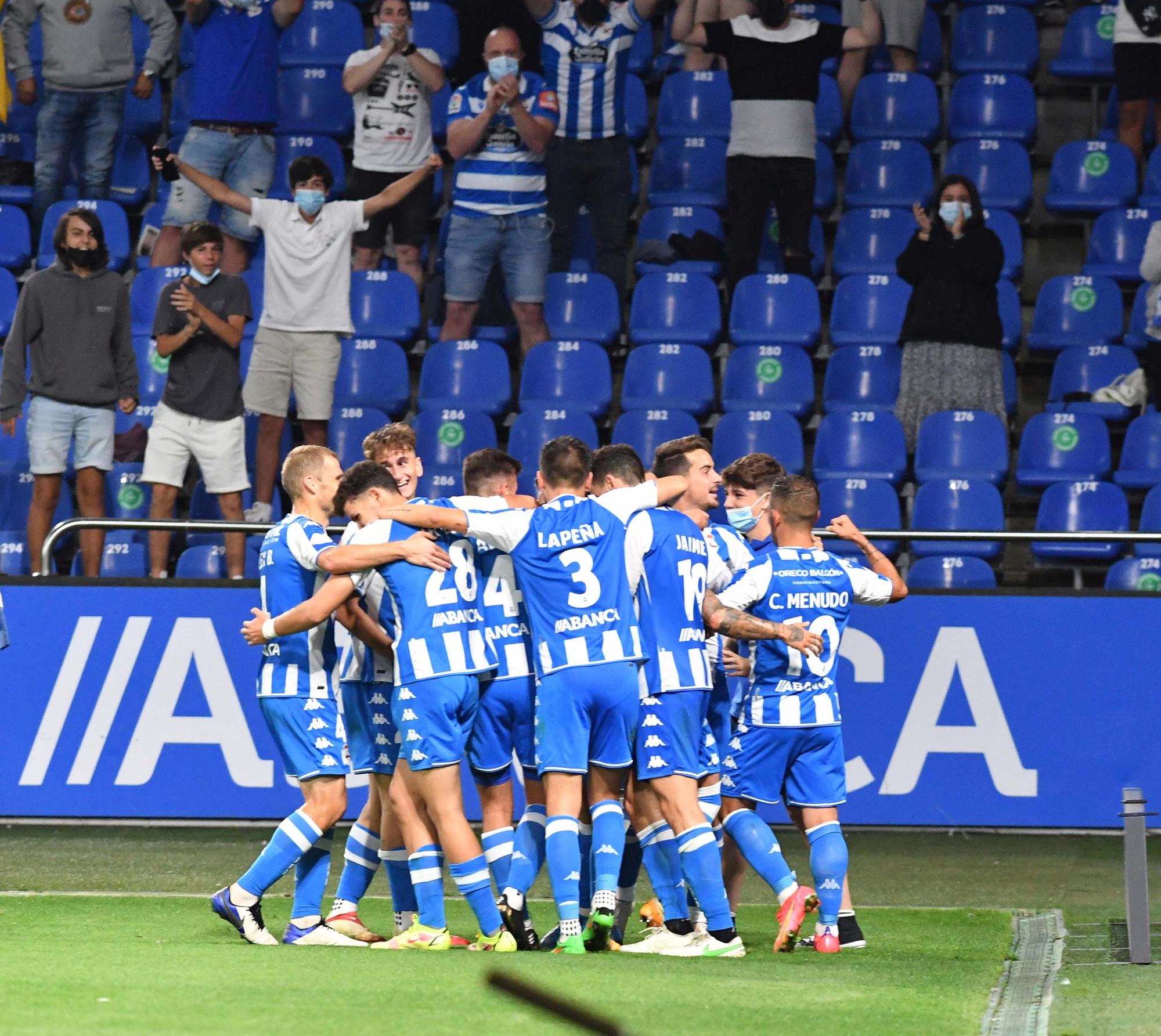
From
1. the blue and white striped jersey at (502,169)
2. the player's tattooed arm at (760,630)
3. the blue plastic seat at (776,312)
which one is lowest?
the player's tattooed arm at (760,630)

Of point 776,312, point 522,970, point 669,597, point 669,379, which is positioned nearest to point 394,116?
point 669,379

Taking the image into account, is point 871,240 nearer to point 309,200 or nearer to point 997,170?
point 997,170

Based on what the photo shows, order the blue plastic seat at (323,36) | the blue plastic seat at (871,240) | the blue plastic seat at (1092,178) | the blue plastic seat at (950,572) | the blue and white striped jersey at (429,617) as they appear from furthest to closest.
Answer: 1. the blue plastic seat at (323,36)
2. the blue plastic seat at (1092,178)
3. the blue plastic seat at (871,240)
4. the blue plastic seat at (950,572)
5. the blue and white striped jersey at (429,617)

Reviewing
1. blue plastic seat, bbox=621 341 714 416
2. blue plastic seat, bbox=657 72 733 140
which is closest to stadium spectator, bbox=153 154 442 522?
blue plastic seat, bbox=621 341 714 416

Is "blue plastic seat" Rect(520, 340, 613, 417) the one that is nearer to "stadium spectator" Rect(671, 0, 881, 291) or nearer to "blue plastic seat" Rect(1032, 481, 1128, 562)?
"stadium spectator" Rect(671, 0, 881, 291)

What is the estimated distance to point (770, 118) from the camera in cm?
1294

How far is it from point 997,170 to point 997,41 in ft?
4.32

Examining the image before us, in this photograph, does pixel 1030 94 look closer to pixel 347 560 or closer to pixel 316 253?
pixel 316 253

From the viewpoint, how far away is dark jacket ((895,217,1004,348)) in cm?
1208

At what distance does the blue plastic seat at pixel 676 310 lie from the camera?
13.3 m

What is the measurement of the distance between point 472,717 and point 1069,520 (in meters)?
5.96

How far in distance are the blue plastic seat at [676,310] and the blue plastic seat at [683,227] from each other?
37 cm

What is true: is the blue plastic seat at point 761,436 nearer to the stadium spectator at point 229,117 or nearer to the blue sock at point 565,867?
the stadium spectator at point 229,117

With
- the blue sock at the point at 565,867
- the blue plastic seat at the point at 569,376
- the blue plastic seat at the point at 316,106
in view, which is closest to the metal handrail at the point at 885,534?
the blue plastic seat at the point at 569,376
